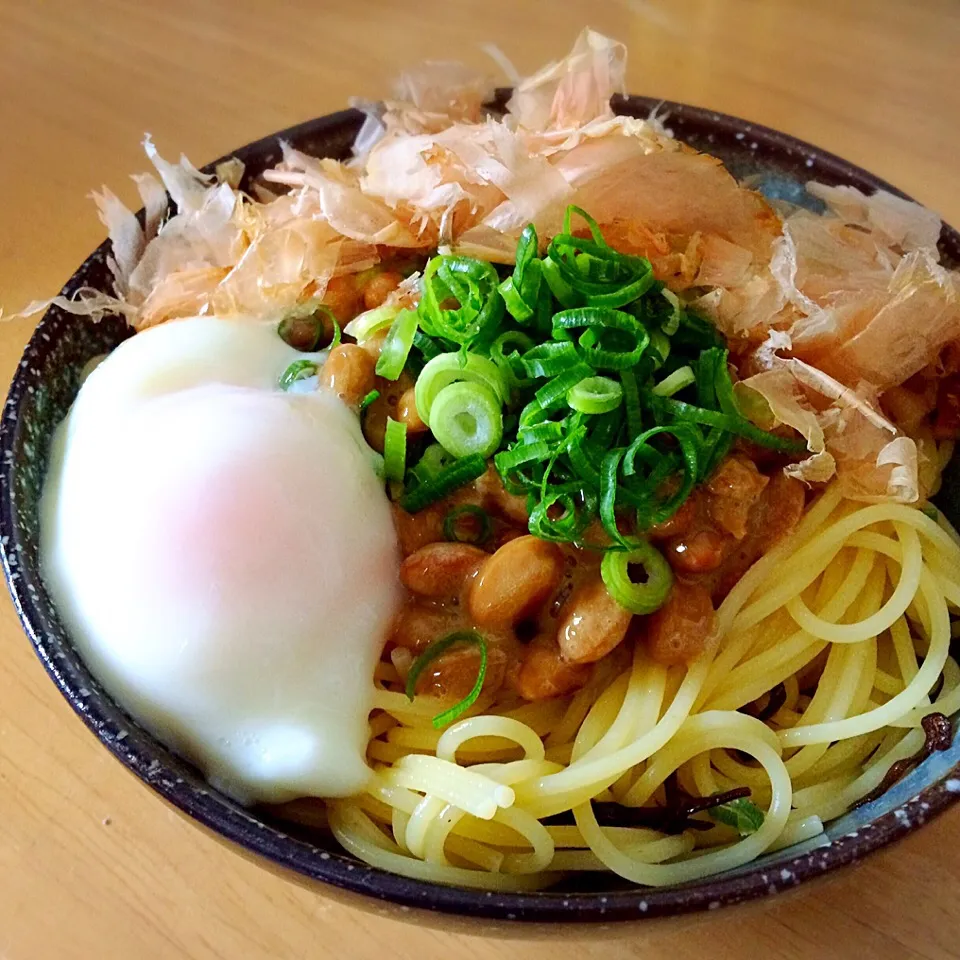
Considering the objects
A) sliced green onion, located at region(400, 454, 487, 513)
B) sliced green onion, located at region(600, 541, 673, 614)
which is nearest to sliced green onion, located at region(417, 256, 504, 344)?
sliced green onion, located at region(400, 454, 487, 513)

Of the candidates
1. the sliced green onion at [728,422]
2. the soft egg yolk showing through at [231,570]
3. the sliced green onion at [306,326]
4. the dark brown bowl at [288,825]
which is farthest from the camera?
the sliced green onion at [306,326]

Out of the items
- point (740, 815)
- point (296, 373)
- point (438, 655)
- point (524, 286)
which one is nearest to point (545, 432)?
point (524, 286)

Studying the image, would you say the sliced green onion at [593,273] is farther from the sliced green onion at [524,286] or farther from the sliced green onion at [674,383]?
the sliced green onion at [674,383]

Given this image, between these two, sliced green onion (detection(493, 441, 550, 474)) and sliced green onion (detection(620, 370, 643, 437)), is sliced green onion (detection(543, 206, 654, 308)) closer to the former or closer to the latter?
sliced green onion (detection(620, 370, 643, 437))

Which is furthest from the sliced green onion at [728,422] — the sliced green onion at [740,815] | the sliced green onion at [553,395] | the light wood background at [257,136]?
the light wood background at [257,136]

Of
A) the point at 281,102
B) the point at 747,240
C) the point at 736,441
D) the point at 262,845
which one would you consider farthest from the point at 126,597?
the point at 281,102

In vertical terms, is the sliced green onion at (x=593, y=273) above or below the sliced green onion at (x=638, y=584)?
above

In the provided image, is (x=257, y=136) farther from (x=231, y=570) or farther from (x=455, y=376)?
(x=231, y=570)
